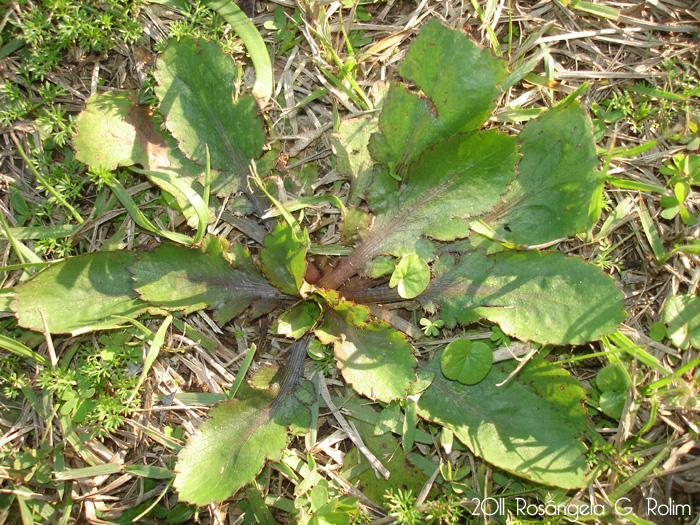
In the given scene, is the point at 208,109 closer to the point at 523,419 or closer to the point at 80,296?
the point at 80,296

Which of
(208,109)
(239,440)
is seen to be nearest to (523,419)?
(239,440)

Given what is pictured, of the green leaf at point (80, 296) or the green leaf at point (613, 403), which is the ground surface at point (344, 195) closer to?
the green leaf at point (613, 403)

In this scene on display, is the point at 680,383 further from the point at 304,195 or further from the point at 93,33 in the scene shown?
the point at 93,33

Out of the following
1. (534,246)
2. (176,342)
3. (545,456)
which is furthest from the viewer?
(176,342)

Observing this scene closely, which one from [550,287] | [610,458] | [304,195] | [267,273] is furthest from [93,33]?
[610,458]

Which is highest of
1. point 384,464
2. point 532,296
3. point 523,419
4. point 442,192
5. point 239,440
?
point 442,192

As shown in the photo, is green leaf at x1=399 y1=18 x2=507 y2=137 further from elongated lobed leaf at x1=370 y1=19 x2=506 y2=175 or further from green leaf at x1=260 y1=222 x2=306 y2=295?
green leaf at x1=260 y1=222 x2=306 y2=295

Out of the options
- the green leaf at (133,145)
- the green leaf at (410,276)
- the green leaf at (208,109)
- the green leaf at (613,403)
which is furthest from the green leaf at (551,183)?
the green leaf at (133,145)
